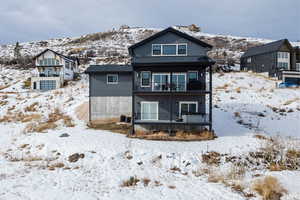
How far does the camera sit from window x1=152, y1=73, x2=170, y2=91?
772 inches

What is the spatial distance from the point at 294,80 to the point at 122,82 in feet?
130

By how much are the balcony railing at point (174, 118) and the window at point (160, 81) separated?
260 centimetres

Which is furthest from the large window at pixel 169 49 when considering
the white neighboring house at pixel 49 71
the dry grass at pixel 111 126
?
the white neighboring house at pixel 49 71

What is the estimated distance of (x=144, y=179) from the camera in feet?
35.9

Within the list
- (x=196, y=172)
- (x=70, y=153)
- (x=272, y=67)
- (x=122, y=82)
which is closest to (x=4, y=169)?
(x=70, y=153)

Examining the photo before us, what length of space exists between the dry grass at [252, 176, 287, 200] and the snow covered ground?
11.1 inches

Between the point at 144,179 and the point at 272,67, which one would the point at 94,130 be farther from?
the point at 272,67

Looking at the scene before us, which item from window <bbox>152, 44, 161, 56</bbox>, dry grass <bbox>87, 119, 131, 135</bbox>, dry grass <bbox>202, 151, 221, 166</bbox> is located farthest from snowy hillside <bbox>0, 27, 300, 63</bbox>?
dry grass <bbox>202, 151, 221, 166</bbox>

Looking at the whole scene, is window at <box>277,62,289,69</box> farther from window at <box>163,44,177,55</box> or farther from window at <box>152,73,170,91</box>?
window at <box>152,73,170,91</box>

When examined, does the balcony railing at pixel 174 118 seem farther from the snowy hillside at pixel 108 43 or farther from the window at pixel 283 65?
the snowy hillside at pixel 108 43

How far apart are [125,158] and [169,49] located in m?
11.5

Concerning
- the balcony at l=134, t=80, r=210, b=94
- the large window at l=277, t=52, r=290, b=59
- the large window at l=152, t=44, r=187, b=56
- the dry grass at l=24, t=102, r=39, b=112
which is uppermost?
the large window at l=277, t=52, r=290, b=59

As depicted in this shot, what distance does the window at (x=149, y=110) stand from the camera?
19.9 metres

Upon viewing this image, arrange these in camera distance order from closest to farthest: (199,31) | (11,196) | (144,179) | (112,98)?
1. (11,196)
2. (144,179)
3. (112,98)
4. (199,31)
